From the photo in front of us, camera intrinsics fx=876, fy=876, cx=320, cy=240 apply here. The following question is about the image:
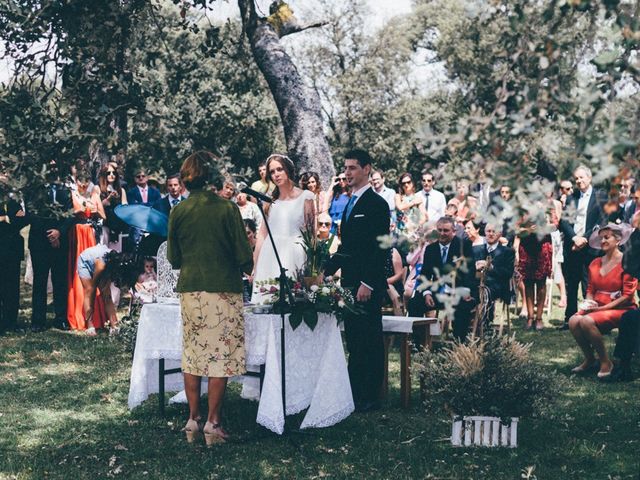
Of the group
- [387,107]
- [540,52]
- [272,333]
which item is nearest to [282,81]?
[272,333]

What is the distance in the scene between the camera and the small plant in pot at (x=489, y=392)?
600cm

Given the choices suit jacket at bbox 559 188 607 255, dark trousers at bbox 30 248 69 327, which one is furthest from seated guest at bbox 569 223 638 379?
dark trousers at bbox 30 248 69 327

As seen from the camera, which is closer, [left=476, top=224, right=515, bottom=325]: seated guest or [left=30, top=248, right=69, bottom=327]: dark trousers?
[left=476, top=224, right=515, bottom=325]: seated guest

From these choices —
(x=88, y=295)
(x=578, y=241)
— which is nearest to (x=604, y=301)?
(x=578, y=241)

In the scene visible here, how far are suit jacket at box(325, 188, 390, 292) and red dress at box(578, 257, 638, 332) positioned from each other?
9.11 feet

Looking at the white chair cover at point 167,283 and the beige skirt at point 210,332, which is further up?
the white chair cover at point 167,283

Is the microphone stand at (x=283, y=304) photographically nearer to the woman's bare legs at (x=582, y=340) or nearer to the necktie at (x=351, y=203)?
the necktie at (x=351, y=203)

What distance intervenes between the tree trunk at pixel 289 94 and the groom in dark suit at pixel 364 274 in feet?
15.9

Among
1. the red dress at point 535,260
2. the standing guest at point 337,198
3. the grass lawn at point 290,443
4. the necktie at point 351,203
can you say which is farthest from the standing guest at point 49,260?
the red dress at point 535,260

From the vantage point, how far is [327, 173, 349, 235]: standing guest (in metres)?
11.9

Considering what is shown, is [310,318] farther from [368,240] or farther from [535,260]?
[535,260]

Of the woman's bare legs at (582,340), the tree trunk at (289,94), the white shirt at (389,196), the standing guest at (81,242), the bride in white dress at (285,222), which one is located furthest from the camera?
the white shirt at (389,196)

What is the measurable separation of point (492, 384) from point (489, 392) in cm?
6

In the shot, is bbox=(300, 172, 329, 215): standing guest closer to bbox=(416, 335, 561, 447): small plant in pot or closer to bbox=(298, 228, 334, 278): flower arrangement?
bbox=(298, 228, 334, 278): flower arrangement
